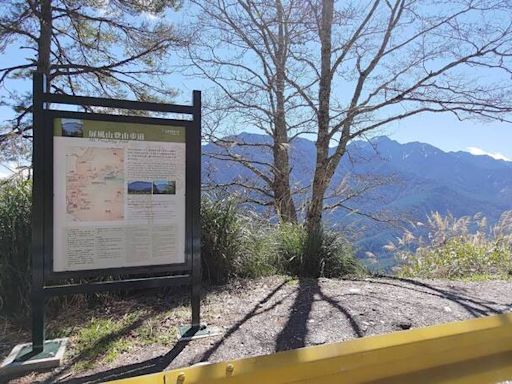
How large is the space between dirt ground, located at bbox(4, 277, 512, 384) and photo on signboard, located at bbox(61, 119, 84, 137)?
6.02 ft

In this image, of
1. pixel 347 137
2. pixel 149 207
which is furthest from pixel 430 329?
pixel 347 137

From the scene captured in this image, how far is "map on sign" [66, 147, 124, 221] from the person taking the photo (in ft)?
12.7

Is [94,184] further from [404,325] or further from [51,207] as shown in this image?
[404,325]

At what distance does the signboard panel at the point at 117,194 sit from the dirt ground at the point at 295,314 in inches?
31.4

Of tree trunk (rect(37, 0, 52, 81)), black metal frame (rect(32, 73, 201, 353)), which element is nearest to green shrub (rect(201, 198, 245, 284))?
black metal frame (rect(32, 73, 201, 353))

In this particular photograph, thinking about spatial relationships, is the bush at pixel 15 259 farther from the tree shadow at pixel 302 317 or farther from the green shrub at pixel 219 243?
the tree shadow at pixel 302 317

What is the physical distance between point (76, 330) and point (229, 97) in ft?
25.2

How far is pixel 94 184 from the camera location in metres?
3.93

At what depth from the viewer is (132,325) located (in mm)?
4395

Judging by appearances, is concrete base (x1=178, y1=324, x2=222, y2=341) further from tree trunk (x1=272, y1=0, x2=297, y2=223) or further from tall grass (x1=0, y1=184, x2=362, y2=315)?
tree trunk (x1=272, y1=0, x2=297, y2=223)

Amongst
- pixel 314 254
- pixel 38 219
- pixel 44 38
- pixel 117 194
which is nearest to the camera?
pixel 38 219

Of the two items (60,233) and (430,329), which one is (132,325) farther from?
(430,329)

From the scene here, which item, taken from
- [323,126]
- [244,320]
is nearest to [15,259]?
[244,320]

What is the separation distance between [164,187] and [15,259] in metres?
1.84
